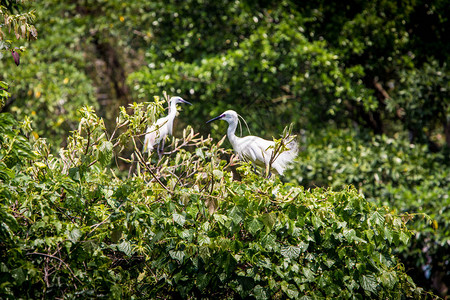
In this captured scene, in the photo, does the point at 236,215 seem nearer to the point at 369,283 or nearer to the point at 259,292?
the point at 259,292

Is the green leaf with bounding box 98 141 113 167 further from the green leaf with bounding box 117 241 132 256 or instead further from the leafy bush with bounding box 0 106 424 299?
the green leaf with bounding box 117 241 132 256

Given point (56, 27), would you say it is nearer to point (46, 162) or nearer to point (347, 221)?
point (46, 162)

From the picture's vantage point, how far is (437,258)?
19.9 ft

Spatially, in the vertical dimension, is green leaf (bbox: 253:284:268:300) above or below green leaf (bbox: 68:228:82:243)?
below

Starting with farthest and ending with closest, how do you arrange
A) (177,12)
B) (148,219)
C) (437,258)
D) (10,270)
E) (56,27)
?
(56,27) → (177,12) → (437,258) → (148,219) → (10,270)

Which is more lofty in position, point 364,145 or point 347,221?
point 347,221

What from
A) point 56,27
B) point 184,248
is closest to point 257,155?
point 184,248

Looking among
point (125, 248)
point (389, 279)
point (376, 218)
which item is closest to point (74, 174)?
point (125, 248)

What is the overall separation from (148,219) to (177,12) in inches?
204

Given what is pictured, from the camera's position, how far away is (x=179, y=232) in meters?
2.75

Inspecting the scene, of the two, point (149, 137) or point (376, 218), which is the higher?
point (376, 218)

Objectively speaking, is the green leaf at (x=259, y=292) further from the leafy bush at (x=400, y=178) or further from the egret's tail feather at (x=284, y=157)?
the leafy bush at (x=400, y=178)

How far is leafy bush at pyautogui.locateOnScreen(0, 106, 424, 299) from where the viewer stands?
2.63 metres

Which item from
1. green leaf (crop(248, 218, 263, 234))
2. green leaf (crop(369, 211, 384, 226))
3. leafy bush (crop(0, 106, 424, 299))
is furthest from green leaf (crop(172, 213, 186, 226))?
green leaf (crop(369, 211, 384, 226))
